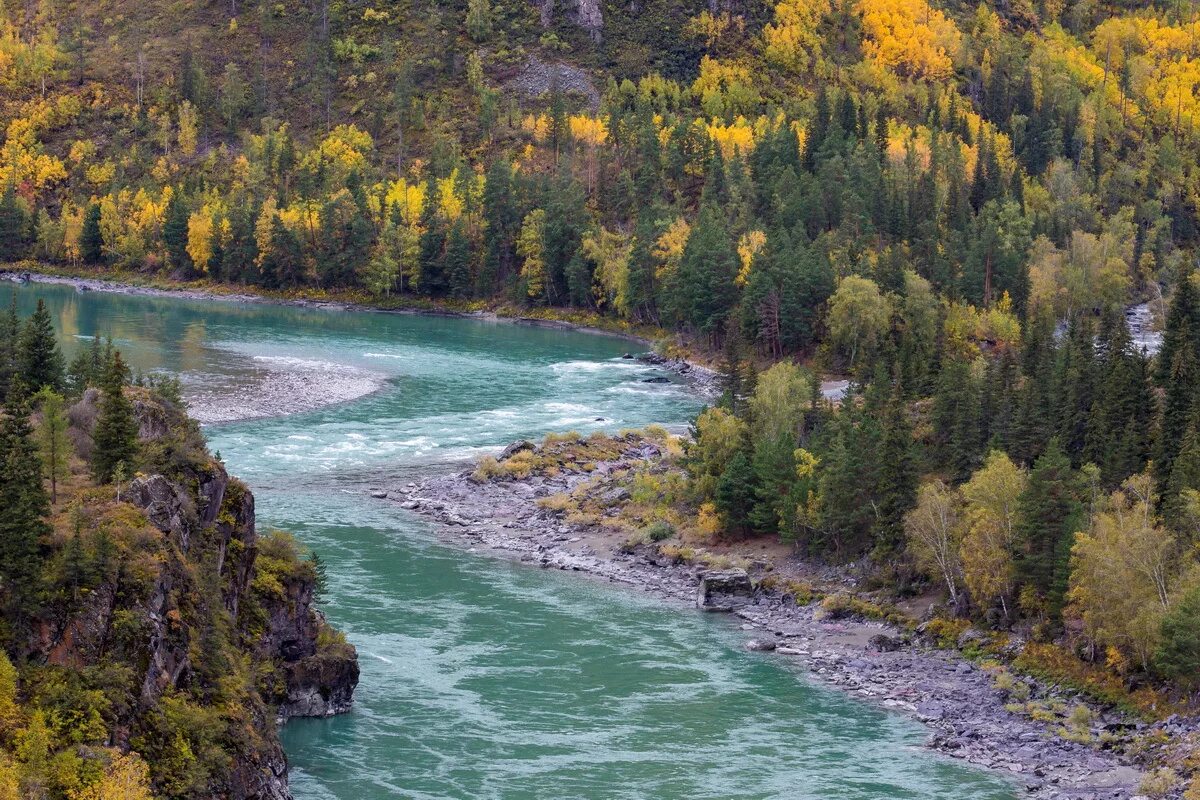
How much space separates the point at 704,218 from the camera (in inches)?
7751

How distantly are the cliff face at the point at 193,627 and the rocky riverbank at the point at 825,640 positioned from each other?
25.3m

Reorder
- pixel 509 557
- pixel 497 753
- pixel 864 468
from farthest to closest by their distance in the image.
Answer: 1. pixel 509 557
2. pixel 864 468
3. pixel 497 753

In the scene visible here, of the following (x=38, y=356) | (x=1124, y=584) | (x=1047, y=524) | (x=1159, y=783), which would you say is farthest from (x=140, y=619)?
(x=1047, y=524)

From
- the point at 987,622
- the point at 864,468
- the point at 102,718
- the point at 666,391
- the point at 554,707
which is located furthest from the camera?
the point at 666,391

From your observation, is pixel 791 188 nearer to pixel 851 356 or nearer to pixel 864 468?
pixel 851 356

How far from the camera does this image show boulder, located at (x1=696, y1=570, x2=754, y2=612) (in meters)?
86.6

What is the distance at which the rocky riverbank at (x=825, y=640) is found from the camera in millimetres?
64062

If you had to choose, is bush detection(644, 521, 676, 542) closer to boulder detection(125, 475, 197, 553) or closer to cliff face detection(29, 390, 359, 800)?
cliff face detection(29, 390, 359, 800)

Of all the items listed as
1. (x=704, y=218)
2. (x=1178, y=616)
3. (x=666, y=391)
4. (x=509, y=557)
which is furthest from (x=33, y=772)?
(x=704, y=218)

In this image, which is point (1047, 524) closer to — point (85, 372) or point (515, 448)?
point (515, 448)

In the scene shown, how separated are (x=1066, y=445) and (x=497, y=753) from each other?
43.1m

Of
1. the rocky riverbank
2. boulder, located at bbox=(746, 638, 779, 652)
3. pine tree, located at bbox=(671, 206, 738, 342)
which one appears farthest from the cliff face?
pine tree, located at bbox=(671, 206, 738, 342)

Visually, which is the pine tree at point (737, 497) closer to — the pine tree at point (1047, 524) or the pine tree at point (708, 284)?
the pine tree at point (1047, 524)

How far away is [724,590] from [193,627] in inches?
1550
